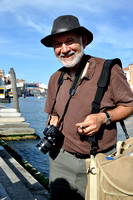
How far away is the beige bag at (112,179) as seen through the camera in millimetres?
1410

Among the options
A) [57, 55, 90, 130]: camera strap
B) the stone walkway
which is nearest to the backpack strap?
[57, 55, 90, 130]: camera strap

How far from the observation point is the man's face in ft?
7.30

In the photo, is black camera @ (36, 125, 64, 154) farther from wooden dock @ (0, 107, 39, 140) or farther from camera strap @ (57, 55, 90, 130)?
wooden dock @ (0, 107, 39, 140)

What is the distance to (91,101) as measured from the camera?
2.08m

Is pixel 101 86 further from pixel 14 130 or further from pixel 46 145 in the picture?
pixel 14 130

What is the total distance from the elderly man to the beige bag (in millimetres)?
431

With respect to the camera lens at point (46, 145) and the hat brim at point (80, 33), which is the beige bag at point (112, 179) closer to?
the camera lens at point (46, 145)

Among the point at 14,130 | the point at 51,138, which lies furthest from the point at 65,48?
the point at 14,130

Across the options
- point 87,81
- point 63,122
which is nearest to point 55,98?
point 63,122

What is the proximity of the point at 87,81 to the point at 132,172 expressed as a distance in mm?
989

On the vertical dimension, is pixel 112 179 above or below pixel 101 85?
below

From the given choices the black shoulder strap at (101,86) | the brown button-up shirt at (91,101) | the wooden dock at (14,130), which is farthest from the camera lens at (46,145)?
the wooden dock at (14,130)

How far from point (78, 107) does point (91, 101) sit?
0.49ft

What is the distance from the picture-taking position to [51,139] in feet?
7.70
